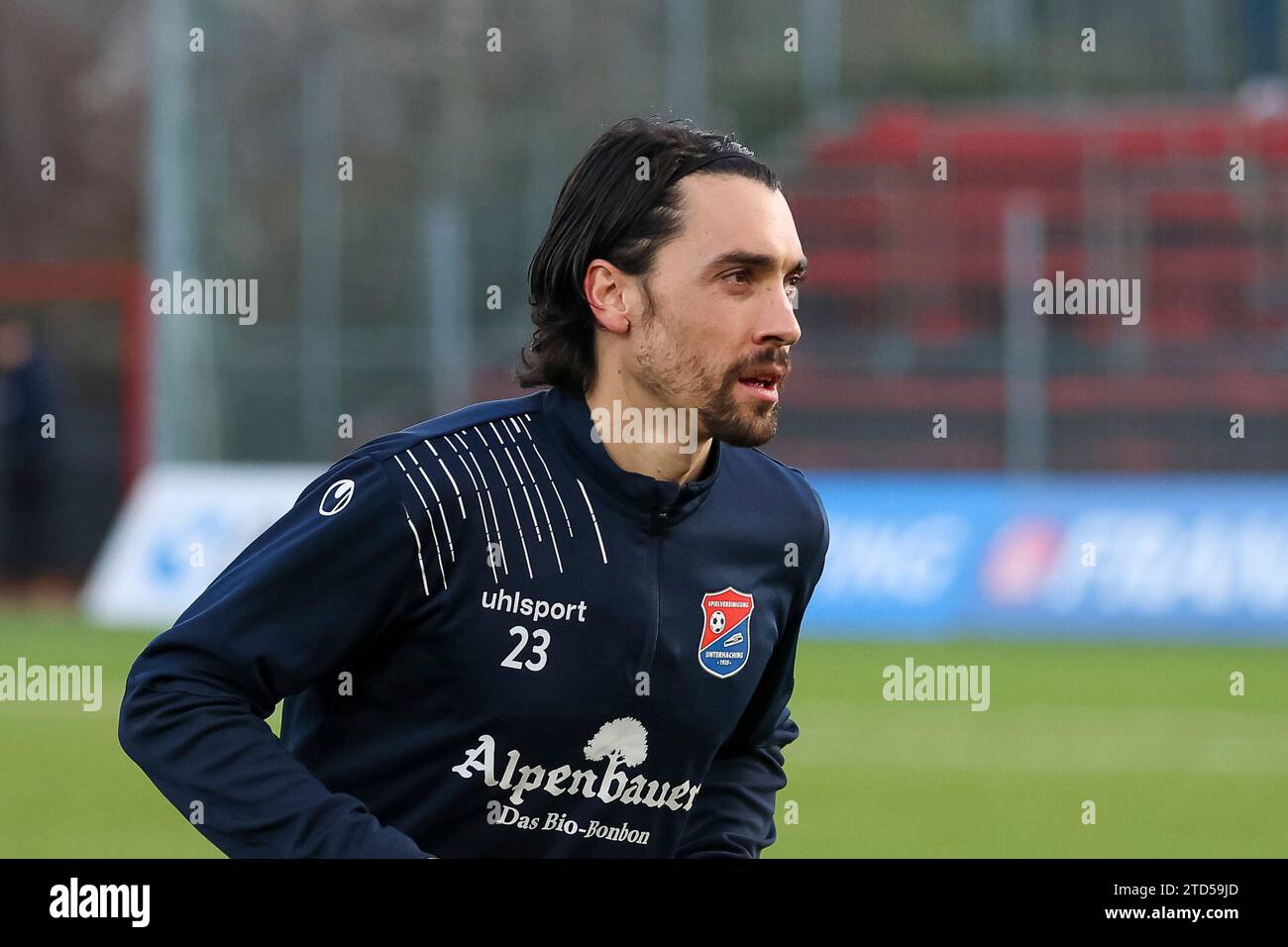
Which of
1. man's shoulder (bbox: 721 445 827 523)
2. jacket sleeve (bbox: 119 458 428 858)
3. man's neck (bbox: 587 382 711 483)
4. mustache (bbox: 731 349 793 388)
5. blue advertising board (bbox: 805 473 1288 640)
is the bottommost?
blue advertising board (bbox: 805 473 1288 640)

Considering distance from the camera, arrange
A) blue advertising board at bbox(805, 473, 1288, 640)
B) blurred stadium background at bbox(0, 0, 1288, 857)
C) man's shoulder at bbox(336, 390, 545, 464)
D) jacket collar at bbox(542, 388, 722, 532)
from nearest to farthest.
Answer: man's shoulder at bbox(336, 390, 545, 464) → jacket collar at bbox(542, 388, 722, 532) → blurred stadium background at bbox(0, 0, 1288, 857) → blue advertising board at bbox(805, 473, 1288, 640)

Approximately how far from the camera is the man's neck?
3.38 m

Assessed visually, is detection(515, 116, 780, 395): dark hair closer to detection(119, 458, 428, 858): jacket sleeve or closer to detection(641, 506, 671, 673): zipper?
detection(641, 506, 671, 673): zipper

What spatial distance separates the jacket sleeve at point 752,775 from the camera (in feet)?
11.5

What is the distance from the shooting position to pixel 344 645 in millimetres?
2980

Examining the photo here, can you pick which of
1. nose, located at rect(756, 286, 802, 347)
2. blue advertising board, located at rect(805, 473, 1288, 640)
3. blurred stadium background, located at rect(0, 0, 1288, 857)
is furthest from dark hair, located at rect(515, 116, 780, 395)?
blue advertising board, located at rect(805, 473, 1288, 640)

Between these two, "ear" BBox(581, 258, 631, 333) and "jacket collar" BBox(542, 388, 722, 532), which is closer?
"jacket collar" BBox(542, 388, 722, 532)

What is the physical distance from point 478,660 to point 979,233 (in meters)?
14.7

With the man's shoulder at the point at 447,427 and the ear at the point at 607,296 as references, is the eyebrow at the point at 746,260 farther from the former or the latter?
the man's shoulder at the point at 447,427

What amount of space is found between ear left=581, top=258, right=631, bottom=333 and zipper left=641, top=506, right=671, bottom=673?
368 mm

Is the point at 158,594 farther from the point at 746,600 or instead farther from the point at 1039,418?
the point at 746,600

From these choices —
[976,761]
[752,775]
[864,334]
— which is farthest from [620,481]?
[864,334]

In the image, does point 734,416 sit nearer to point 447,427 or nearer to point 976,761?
point 447,427
